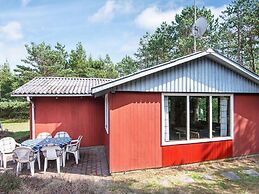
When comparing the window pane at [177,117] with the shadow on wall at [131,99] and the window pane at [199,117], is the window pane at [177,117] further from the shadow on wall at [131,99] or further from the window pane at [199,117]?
the shadow on wall at [131,99]

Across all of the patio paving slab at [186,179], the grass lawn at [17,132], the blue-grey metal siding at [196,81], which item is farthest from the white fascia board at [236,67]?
the grass lawn at [17,132]

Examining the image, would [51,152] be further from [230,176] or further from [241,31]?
[241,31]

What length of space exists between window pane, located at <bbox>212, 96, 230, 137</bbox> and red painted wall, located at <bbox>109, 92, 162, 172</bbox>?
2.84m

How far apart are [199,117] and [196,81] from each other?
2.45m

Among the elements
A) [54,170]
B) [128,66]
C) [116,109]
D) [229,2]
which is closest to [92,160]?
[54,170]

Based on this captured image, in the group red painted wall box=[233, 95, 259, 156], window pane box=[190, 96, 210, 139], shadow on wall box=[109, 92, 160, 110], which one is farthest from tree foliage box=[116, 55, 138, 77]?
shadow on wall box=[109, 92, 160, 110]

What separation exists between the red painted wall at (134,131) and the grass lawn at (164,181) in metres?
0.40

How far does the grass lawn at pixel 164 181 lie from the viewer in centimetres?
570

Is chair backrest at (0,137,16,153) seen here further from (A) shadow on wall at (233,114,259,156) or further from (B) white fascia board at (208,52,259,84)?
(A) shadow on wall at (233,114,259,156)

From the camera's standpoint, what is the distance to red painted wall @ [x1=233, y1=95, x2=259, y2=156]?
32.4 ft

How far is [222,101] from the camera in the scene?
10055mm

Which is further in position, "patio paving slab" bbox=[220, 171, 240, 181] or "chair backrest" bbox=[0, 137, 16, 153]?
"chair backrest" bbox=[0, 137, 16, 153]

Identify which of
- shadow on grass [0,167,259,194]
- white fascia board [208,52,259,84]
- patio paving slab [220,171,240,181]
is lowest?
patio paving slab [220,171,240,181]

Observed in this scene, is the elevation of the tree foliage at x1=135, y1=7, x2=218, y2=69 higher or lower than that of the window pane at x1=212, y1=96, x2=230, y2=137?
higher
